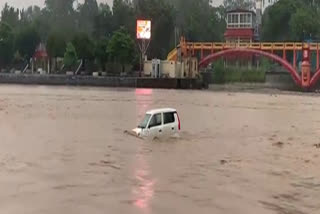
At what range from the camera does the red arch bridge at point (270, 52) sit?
308 feet

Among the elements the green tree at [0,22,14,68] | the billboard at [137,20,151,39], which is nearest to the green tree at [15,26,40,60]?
the green tree at [0,22,14,68]

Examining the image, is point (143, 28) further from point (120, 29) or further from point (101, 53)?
point (101, 53)

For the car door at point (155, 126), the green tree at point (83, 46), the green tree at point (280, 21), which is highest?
the green tree at point (280, 21)

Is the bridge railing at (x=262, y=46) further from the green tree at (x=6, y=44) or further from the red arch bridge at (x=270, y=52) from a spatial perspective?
the green tree at (x=6, y=44)

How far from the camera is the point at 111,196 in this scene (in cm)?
1249

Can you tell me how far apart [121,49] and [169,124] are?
73145 mm

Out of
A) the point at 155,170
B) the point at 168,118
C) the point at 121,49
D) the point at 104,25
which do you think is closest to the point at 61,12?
the point at 104,25

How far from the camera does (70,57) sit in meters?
100

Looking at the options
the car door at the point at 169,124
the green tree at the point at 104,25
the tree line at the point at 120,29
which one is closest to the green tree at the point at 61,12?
the tree line at the point at 120,29

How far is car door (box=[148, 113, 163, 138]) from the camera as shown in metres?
23.0

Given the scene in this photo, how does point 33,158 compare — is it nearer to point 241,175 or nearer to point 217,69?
point 241,175

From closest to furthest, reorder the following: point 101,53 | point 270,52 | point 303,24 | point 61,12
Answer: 1. point 270,52
2. point 101,53
3. point 303,24
4. point 61,12

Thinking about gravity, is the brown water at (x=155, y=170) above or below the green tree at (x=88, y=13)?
below

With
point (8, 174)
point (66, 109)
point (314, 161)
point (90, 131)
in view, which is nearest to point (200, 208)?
point (8, 174)
